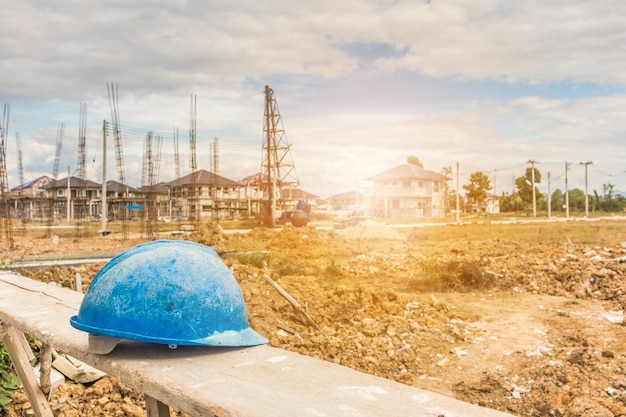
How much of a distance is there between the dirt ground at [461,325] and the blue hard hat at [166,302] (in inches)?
91.0

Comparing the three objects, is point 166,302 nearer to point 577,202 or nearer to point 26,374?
point 26,374

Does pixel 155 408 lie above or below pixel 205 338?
below

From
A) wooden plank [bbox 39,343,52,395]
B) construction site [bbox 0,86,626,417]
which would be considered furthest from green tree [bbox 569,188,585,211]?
wooden plank [bbox 39,343,52,395]

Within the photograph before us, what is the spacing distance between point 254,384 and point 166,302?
685mm

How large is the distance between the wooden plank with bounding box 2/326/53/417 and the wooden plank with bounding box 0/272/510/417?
1.17 metres

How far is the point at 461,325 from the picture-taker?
8445 mm

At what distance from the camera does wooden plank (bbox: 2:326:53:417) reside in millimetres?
3943

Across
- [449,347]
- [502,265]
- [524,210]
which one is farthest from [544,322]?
[524,210]

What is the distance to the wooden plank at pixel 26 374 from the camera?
394 cm

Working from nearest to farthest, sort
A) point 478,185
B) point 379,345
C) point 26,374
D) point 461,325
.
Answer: point 26,374, point 379,345, point 461,325, point 478,185

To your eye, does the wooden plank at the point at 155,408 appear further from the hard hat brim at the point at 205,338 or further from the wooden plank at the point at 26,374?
the wooden plank at the point at 26,374

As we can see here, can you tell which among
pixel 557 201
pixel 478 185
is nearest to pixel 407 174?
pixel 478 185

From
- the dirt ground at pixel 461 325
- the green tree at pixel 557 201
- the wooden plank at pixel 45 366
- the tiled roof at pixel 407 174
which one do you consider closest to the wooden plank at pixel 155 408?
the wooden plank at pixel 45 366

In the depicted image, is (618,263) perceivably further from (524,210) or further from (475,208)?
(475,208)
